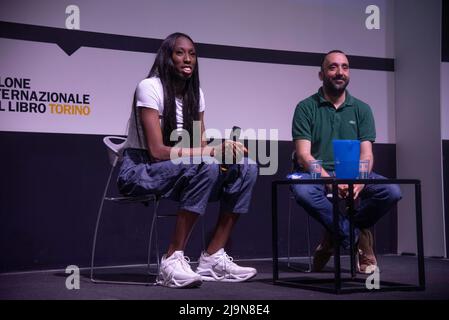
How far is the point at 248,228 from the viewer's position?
15.9 ft

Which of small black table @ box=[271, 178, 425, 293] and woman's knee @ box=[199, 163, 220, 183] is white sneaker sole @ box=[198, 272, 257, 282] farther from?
woman's knee @ box=[199, 163, 220, 183]

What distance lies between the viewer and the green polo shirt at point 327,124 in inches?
156

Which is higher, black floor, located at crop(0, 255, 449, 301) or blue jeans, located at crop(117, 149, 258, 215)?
blue jeans, located at crop(117, 149, 258, 215)

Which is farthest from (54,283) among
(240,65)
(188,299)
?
(240,65)

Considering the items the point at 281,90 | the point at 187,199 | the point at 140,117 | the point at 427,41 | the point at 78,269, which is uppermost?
the point at 427,41

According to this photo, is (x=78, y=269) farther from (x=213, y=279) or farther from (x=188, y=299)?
(x=188, y=299)

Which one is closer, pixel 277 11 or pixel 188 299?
pixel 188 299

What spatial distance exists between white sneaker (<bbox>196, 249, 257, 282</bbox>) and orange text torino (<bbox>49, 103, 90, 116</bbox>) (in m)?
1.43

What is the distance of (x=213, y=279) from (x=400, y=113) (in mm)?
2577

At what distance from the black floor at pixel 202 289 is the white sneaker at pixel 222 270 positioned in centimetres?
6

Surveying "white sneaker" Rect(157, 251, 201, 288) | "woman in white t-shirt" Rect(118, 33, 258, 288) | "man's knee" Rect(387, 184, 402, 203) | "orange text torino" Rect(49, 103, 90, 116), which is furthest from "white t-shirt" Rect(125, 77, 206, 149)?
"man's knee" Rect(387, 184, 402, 203)

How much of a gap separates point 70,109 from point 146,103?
113 centimetres

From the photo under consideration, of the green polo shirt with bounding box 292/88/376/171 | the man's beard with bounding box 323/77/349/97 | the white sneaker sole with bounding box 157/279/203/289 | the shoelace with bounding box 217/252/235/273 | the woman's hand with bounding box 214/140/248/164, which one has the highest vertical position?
the man's beard with bounding box 323/77/349/97

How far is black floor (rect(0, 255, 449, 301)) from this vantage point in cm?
291
